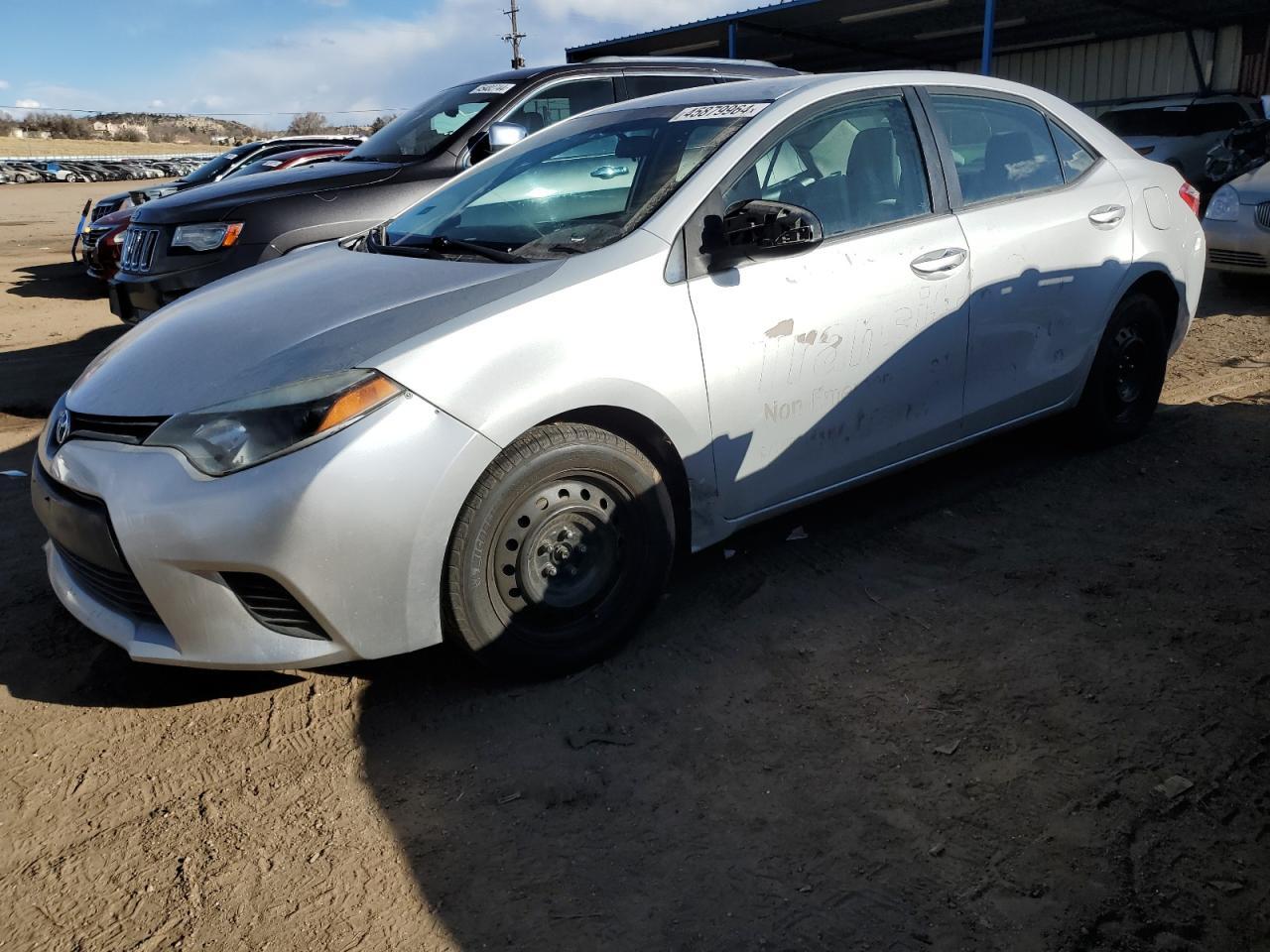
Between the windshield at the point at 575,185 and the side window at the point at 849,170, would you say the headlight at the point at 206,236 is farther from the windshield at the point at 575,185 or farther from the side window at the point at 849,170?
the side window at the point at 849,170

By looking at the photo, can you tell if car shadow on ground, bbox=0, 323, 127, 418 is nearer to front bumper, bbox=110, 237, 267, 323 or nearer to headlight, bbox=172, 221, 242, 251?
front bumper, bbox=110, 237, 267, 323

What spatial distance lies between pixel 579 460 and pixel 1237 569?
240cm

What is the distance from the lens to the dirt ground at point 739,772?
2.26m

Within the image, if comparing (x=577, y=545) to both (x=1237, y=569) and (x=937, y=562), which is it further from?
(x=1237, y=569)

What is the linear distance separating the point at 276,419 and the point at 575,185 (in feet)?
5.51

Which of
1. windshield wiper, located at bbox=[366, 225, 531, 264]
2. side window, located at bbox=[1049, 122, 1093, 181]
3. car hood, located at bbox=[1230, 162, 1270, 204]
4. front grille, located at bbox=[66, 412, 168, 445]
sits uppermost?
side window, located at bbox=[1049, 122, 1093, 181]

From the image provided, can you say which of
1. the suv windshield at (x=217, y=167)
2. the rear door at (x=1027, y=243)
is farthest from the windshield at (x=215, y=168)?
the rear door at (x=1027, y=243)

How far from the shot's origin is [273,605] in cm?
273

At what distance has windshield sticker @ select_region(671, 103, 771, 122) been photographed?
367cm

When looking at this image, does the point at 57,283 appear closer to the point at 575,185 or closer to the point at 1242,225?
the point at 575,185

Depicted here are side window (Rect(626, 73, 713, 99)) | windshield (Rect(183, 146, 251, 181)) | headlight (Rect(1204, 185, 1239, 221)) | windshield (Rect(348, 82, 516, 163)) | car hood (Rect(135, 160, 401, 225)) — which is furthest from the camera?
windshield (Rect(183, 146, 251, 181))

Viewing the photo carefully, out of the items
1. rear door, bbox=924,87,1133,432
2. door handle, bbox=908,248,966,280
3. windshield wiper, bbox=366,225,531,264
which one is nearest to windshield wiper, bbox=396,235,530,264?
windshield wiper, bbox=366,225,531,264

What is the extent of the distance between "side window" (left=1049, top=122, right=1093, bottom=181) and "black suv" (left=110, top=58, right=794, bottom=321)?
241cm

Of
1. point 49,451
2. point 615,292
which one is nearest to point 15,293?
point 49,451
